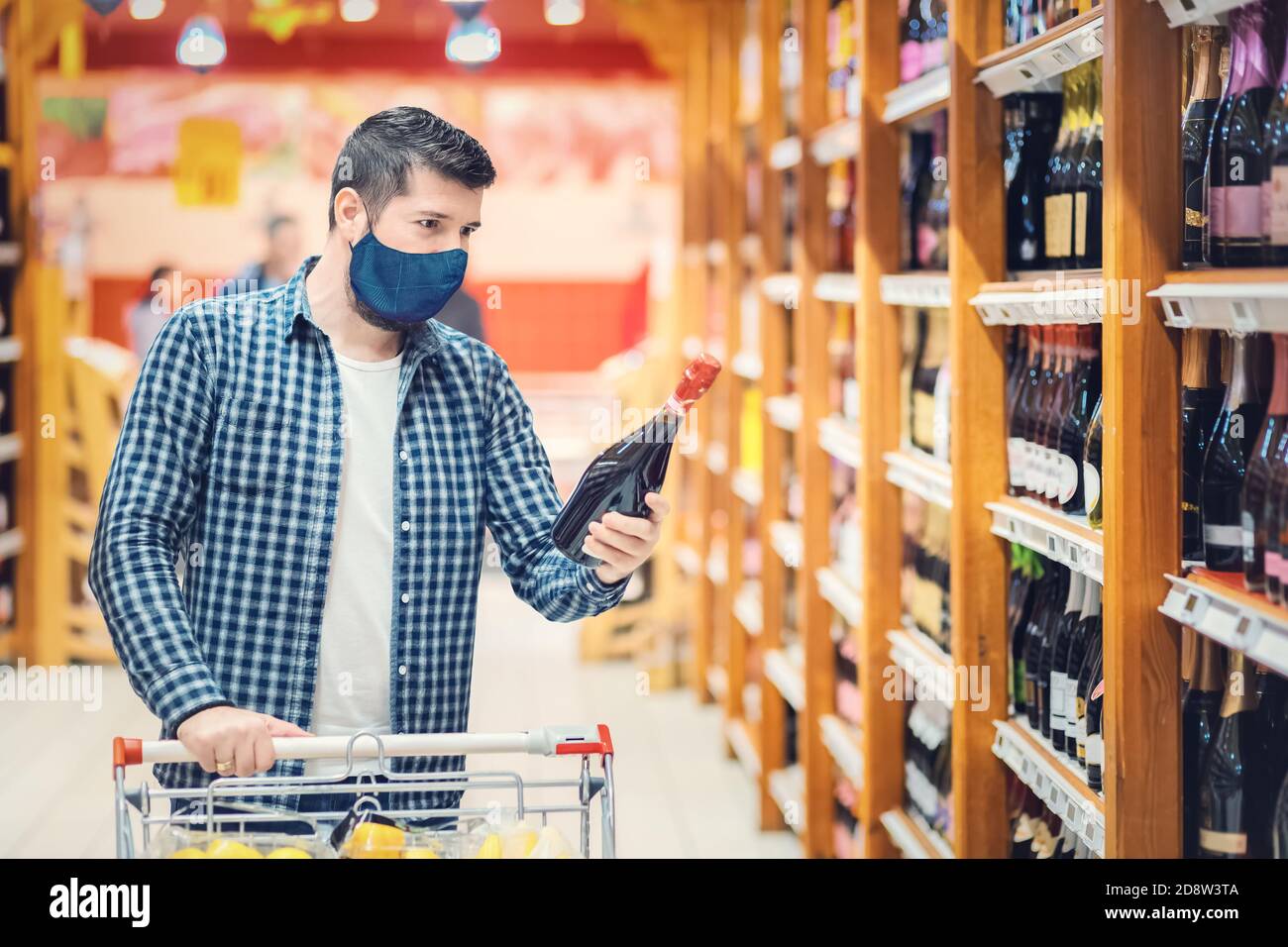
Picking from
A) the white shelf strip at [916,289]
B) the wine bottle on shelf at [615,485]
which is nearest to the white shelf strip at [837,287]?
the white shelf strip at [916,289]

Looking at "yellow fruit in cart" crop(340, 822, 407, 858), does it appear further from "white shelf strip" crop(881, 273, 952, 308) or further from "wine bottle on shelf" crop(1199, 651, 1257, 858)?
"white shelf strip" crop(881, 273, 952, 308)

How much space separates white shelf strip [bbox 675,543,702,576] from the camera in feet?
20.4

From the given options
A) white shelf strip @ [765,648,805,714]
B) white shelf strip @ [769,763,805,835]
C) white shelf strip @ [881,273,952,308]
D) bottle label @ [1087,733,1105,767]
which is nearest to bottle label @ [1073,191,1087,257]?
white shelf strip @ [881,273,952,308]

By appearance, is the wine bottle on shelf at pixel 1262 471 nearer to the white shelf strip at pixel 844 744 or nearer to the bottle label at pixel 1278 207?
the bottle label at pixel 1278 207

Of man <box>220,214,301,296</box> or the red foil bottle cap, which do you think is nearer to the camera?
the red foil bottle cap

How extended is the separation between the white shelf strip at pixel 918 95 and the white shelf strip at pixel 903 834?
1.49 m

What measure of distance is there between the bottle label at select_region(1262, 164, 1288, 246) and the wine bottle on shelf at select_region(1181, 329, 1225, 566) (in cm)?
20

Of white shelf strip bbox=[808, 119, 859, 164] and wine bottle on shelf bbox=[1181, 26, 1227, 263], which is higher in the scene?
white shelf strip bbox=[808, 119, 859, 164]

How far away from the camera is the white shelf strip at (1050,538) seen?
7.27ft

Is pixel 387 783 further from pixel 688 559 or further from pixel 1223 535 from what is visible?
pixel 688 559

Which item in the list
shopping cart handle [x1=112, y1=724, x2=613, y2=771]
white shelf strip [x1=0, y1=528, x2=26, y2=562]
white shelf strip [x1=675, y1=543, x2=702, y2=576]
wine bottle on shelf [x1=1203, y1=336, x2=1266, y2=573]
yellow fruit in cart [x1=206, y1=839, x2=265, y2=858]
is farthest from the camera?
white shelf strip [x1=675, y1=543, x2=702, y2=576]

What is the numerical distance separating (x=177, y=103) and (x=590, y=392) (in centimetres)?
268

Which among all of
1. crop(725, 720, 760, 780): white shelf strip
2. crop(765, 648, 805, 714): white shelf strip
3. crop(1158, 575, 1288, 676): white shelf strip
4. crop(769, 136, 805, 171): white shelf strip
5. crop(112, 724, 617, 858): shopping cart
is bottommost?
crop(725, 720, 760, 780): white shelf strip
